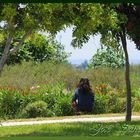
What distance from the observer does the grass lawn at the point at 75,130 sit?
12.0m

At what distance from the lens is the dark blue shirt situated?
1603 cm

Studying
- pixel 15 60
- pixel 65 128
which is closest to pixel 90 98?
pixel 65 128

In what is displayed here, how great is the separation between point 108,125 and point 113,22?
262cm

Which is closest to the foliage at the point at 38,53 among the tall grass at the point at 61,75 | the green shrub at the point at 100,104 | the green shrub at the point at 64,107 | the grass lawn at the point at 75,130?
the tall grass at the point at 61,75

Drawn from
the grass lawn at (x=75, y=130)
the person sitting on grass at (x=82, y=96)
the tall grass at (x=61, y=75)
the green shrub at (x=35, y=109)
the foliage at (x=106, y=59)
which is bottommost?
the grass lawn at (x=75, y=130)

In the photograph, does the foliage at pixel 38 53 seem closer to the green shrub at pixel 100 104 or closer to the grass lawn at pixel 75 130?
the green shrub at pixel 100 104

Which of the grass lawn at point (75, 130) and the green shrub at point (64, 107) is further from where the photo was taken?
the green shrub at point (64, 107)

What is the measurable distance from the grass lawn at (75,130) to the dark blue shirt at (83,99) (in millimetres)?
2139

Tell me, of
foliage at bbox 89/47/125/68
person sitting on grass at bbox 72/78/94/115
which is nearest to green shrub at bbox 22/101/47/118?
person sitting on grass at bbox 72/78/94/115

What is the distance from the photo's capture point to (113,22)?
12.0m

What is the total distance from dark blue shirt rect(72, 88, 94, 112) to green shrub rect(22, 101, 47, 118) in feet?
3.43

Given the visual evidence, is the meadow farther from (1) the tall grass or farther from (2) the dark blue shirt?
(2) the dark blue shirt

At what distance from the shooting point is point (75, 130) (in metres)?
12.5

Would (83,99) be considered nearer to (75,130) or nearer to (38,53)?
(75,130)
